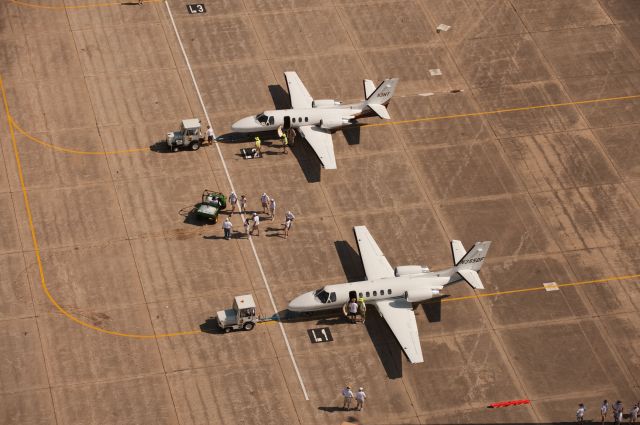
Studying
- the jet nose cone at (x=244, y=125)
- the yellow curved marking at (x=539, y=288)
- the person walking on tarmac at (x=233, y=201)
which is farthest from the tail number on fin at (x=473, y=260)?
the jet nose cone at (x=244, y=125)

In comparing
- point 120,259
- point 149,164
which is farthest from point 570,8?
point 120,259

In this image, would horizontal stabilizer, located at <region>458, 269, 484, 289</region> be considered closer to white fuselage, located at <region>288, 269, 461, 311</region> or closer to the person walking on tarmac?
white fuselage, located at <region>288, 269, 461, 311</region>

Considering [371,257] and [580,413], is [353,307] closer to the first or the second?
[371,257]

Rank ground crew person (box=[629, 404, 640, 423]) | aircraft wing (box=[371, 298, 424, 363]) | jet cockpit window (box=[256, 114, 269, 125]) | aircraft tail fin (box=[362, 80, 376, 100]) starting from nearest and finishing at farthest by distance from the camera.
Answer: ground crew person (box=[629, 404, 640, 423])
aircraft wing (box=[371, 298, 424, 363])
jet cockpit window (box=[256, 114, 269, 125])
aircraft tail fin (box=[362, 80, 376, 100])

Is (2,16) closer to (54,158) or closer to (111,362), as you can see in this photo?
(54,158)

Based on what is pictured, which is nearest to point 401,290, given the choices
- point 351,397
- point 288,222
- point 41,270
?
point 351,397

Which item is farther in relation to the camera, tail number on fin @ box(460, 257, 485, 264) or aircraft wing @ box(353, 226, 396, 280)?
aircraft wing @ box(353, 226, 396, 280)

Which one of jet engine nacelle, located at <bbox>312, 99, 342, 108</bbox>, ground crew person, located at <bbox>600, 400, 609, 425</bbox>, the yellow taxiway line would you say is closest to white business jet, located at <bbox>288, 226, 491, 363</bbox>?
ground crew person, located at <bbox>600, 400, 609, 425</bbox>

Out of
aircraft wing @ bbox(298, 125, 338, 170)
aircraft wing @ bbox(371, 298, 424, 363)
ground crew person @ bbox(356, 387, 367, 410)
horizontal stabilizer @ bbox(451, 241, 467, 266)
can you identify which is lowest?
ground crew person @ bbox(356, 387, 367, 410)
